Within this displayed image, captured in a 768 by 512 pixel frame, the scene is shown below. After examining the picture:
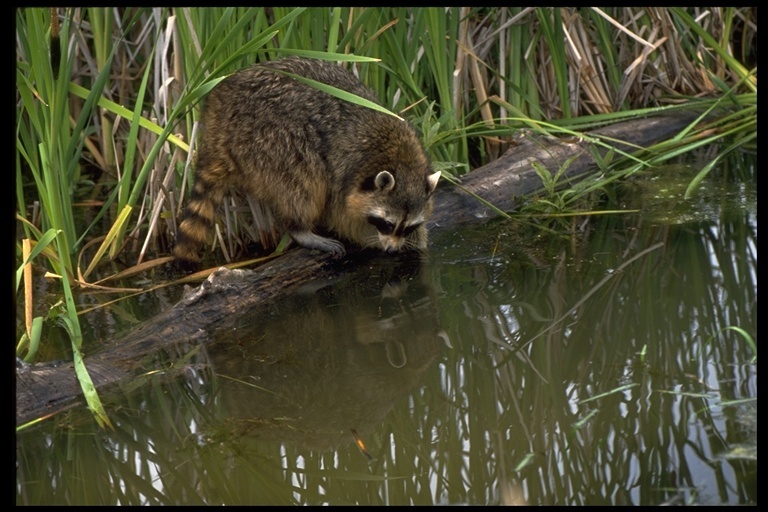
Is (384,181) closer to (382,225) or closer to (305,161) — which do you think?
(382,225)

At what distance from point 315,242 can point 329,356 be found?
3.10 feet

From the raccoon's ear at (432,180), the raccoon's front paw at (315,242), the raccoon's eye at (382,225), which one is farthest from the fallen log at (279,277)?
the raccoon's ear at (432,180)

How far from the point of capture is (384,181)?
14.3 ft

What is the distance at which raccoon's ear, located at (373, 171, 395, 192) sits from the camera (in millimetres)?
4312

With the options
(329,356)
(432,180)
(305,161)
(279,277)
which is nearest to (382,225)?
(432,180)

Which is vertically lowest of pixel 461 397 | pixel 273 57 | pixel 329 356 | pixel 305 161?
pixel 461 397

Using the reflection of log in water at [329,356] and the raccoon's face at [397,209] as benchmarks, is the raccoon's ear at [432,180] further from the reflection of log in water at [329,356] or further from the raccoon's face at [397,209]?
the reflection of log in water at [329,356]

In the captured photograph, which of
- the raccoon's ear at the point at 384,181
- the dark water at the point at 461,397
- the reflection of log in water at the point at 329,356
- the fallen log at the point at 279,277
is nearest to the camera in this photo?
the dark water at the point at 461,397

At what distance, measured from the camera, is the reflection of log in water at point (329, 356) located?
121 inches

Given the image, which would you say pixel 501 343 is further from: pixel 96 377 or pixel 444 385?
pixel 96 377

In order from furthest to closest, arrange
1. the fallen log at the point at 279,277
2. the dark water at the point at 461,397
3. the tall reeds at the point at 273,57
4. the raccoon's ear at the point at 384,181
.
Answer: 1. the raccoon's ear at the point at 384,181
2. the tall reeds at the point at 273,57
3. the fallen log at the point at 279,277
4. the dark water at the point at 461,397

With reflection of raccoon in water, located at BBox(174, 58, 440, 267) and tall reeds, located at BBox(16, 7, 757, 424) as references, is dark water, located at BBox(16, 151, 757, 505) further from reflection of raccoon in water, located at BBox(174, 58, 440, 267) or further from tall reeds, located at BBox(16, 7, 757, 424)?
tall reeds, located at BBox(16, 7, 757, 424)

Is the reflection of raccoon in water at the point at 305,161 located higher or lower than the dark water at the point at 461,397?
higher
